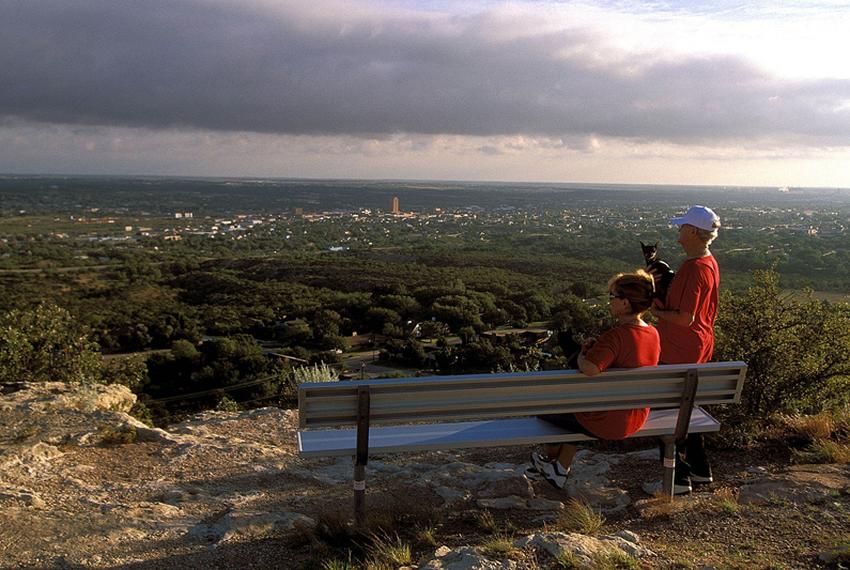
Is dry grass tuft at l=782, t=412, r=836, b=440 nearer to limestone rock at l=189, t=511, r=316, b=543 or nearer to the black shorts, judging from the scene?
the black shorts

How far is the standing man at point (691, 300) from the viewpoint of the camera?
11.4 ft

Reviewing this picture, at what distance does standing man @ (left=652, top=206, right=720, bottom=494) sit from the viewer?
348cm

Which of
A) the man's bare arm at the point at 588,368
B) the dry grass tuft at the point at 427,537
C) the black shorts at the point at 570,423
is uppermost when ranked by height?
the man's bare arm at the point at 588,368

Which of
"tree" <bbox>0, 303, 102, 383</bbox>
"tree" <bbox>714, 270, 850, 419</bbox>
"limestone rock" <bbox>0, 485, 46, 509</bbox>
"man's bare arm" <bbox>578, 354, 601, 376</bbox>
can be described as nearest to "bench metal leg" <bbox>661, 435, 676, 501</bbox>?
"man's bare arm" <bbox>578, 354, 601, 376</bbox>

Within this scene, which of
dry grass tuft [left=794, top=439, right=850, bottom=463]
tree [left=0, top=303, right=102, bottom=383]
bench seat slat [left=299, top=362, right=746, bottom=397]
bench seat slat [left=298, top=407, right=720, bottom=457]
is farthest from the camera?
tree [left=0, top=303, right=102, bottom=383]

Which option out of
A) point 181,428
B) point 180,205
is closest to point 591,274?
point 181,428

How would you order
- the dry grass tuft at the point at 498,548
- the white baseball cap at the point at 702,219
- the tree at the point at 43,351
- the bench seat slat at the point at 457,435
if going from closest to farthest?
the dry grass tuft at the point at 498,548 → the bench seat slat at the point at 457,435 → the white baseball cap at the point at 702,219 → the tree at the point at 43,351

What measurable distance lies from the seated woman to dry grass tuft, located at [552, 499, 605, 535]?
0.42 metres

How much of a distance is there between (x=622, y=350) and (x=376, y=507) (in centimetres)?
153

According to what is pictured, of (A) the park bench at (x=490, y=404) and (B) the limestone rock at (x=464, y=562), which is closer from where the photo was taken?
(B) the limestone rock at (x=464, y=562)

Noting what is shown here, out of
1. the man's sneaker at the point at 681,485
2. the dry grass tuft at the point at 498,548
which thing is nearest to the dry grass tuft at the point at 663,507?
the man's sneaker at the point at 681,485

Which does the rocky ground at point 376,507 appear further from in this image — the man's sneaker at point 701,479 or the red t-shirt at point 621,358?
the red t-shirt at point 621,358

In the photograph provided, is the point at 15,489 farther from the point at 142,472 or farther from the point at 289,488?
the point at 289,488

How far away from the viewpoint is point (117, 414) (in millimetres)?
5465
